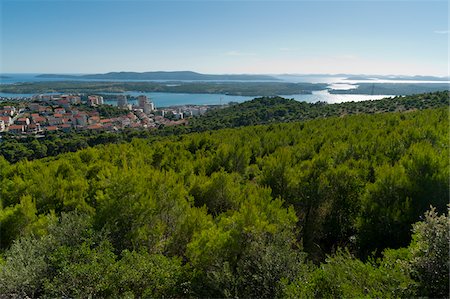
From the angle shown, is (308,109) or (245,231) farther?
(308,109)

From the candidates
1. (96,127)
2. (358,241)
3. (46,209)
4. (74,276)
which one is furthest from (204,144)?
(96,127)

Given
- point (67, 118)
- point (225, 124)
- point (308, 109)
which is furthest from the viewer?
point (67, 118)

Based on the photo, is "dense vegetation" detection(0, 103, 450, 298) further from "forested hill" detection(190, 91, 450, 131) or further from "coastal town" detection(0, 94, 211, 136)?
"coastal town" detection(0, 94, 211, 136)

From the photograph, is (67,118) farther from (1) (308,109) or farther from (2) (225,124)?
(1) (308,109)

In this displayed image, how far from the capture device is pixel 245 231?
11445 mm

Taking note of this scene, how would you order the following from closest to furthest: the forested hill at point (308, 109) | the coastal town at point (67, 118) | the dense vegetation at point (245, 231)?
1. the dense vegetation at point (245, 231)
2. the forested hill at point (308, 109)
3. the coastal town at point (67, 118)

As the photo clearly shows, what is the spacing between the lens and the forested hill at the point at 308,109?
6226 cm

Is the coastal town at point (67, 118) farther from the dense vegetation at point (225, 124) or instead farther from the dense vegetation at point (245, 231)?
the dense vegetation at point (245, 231)

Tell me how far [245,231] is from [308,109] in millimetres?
87140

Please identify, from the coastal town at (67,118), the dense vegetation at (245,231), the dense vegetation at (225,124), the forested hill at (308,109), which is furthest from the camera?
the coastal town at (67,118)

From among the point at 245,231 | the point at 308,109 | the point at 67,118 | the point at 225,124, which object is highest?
the point at 308,109

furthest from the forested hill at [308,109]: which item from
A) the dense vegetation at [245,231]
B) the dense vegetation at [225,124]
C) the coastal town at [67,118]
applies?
the dense vegetation at [245,231]

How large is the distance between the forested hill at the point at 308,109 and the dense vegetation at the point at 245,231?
44.8 m

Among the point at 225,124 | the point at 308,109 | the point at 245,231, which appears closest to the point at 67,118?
the point at 225,124
